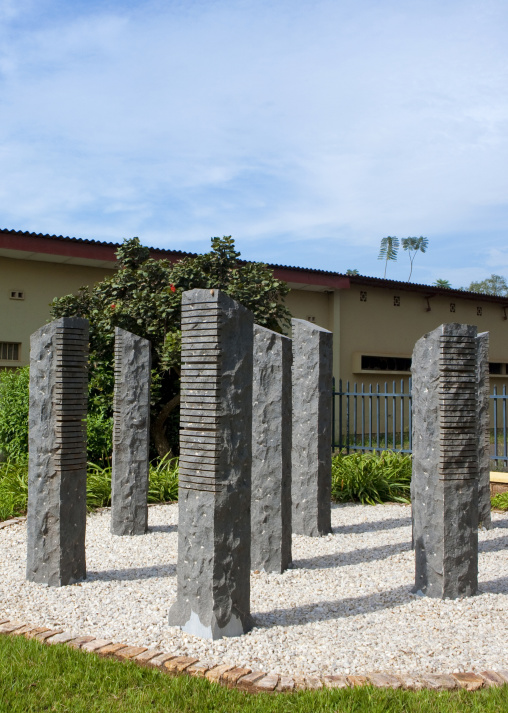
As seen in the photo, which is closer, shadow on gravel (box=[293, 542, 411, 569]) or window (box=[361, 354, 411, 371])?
shadow on gravel (box=[293, 542, 411, 569])

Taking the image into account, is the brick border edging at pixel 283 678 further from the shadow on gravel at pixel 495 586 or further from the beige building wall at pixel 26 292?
the beige building wall at pixel 26 292

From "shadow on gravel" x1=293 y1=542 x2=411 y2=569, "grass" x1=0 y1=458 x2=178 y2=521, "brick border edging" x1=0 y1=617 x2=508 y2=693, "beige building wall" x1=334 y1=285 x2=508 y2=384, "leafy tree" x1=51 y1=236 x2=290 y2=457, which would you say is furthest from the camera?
"beige building wall" x1=334 y1=285 x2=508 y2=384

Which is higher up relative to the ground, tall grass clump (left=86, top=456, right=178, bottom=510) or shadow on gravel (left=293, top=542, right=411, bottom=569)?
tall grass clump (left=86, top=456, right=178, bottom=510)

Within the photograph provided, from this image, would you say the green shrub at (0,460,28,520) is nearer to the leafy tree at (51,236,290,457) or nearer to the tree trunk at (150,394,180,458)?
the leafy tree at (51,236,290,457)

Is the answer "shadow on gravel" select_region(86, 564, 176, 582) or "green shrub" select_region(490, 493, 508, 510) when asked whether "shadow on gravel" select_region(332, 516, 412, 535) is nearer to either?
"green shrub" select_region(490, 493, 508, 510)

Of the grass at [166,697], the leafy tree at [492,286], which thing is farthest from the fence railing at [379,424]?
the leafy tree at [492,286]

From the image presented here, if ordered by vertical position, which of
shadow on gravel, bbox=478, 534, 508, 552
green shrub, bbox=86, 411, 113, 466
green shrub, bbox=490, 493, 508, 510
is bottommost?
shadow on gravel, bbox=478, 534, 508, 552

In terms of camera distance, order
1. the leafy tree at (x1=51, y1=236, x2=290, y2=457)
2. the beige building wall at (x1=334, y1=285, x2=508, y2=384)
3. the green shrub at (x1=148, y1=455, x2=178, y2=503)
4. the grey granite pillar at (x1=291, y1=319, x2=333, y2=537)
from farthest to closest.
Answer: the beige building wall at (x1=334, y1=285, x2=508, y2=384)
the leafy tree at (x1=51, y1=236, x2=290, y2=457)
the green shrub at (x1=148, y1=455, x2=178, y2=503)
the grey granite pillar at (x1=291, y1=319, x2=333, y2=537)

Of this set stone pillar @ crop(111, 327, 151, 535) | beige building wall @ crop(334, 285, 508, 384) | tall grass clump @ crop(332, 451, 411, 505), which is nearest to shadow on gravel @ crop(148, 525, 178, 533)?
stone pillar @ crop(111, 327, 151, 535)

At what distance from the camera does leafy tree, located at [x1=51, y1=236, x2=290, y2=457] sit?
11625mm

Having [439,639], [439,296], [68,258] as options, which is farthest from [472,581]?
[439,296]

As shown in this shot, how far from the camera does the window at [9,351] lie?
14.4 m

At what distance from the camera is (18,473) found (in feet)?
34.0

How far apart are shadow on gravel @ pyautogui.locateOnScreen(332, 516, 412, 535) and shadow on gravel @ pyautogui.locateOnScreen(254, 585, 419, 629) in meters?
2.35
